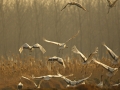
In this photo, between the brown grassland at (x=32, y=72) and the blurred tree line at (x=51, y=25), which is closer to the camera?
the brown grassland at (x=32, y=72)

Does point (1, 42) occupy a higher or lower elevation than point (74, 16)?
lower

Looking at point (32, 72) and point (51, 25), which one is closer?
point (32, 72)

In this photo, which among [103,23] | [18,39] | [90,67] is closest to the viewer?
[90,67]

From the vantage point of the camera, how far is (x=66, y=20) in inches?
707

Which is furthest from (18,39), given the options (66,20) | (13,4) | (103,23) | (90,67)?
(90,67)

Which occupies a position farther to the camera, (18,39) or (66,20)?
(66,20)

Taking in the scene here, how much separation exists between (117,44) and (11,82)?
11.4m

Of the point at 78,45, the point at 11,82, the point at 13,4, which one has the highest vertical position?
the point at 13,4

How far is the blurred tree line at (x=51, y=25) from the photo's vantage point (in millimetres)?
15523

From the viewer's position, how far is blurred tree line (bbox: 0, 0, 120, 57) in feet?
50.9

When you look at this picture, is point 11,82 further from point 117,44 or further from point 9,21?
point 117,44

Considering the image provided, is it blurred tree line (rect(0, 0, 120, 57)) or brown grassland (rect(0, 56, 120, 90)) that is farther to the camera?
blurred tree line (rect(0, 0, 120, 57))

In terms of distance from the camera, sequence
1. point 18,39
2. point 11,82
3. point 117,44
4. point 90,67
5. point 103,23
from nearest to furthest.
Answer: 1. point 11,82
2. point 90,67
3. point 18,39
4. point 117,44
5. point 103,23

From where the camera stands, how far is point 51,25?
696 inches
